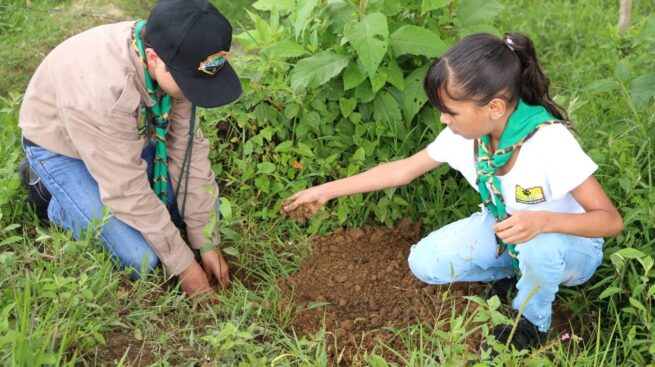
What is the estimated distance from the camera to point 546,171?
2.12m

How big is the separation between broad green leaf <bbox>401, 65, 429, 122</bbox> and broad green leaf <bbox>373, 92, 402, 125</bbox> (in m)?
0.04

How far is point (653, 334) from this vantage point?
85.8 inches

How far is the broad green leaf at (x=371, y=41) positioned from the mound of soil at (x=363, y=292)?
701 mm

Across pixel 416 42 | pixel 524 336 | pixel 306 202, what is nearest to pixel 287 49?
pixel 416 42

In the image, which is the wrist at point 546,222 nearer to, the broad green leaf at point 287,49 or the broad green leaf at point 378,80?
the broad green leaf at point 378,80

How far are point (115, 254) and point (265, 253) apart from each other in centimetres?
56

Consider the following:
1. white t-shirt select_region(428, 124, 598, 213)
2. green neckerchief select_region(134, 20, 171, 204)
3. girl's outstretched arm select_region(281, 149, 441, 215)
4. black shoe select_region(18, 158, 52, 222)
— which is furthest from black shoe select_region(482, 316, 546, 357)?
black shoe select_region(18, 158, 52, 222)

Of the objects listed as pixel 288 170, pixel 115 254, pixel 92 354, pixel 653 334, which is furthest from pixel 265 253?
pixel 653 334

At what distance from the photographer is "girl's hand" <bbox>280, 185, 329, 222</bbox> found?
8.18 ft

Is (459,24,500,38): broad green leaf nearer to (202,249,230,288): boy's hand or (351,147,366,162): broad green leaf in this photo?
(351,147,366,162): broad green leaf

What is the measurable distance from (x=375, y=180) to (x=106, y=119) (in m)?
0.91

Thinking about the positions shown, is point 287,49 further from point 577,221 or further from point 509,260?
point 577,221

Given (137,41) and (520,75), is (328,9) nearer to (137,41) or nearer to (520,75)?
(137,41)

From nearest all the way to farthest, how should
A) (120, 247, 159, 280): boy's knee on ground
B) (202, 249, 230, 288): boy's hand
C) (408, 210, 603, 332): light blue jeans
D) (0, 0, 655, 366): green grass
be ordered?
(0, 0, 655, 366): green grass < (408, 210, 603, 332): light blue jeans < (120, 247, 159, 280): boy's knee on ground < (202, 249, 230, 288): boy's hand
